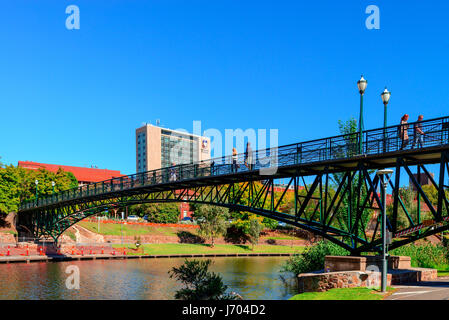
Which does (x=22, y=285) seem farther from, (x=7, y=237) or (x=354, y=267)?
(x=7, y=237)

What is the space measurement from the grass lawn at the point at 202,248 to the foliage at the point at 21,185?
61.3ft

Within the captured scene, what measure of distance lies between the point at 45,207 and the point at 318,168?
48404mm

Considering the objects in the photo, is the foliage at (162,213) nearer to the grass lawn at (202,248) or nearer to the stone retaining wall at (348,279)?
the grass lawn at (202,248)

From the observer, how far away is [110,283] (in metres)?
37.4

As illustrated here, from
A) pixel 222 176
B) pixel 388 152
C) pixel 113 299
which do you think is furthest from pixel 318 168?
pixel 113 299

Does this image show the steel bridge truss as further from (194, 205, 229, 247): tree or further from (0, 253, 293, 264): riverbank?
(194, 205, 229, 247): tree

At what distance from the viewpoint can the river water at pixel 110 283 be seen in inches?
1240

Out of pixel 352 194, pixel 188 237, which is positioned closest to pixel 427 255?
pixel 352 194

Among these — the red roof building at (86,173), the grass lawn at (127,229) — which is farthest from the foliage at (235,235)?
the red roof building at (86,173)

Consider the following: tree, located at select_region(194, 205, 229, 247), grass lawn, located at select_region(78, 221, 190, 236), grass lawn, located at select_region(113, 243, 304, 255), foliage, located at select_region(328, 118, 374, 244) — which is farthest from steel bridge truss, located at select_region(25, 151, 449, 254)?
tree, located at select_region(194, 205, 229, 247)

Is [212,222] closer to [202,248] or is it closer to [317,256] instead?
[202,248]

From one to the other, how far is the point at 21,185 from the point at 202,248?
114 ft
